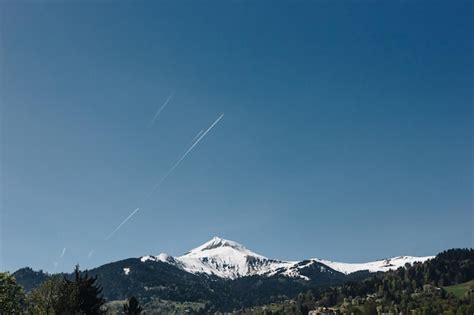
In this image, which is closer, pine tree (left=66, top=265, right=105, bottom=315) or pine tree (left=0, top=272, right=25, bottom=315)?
pine tree (left=66, top=265, right=105, bottom=315)

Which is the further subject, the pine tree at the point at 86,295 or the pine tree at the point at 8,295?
the pine tree at the point at 8,295

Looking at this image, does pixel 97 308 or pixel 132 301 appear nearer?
pixel 97 308

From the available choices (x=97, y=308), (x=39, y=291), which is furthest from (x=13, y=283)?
(x=97, y=308)

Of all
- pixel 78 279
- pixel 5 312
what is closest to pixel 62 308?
pixel 78 279

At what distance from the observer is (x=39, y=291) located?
215 feet

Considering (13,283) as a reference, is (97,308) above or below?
below

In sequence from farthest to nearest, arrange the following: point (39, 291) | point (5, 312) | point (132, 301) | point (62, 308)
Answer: point (5, 312)
point (132, 301)
point (39, 291)
point (62, 308)

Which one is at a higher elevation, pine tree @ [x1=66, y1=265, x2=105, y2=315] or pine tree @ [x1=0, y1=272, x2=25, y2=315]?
pine tree @ [x1=0, y1=272, x2=25, y2=315]

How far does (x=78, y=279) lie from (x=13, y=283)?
40.2 m

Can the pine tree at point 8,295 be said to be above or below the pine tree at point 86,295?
above

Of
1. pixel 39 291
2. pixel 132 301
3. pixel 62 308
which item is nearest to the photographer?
pixel 62 308

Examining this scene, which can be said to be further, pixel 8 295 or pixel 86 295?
pixel 8 295

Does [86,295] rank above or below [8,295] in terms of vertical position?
below

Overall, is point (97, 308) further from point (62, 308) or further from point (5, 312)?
point (5, 312)
